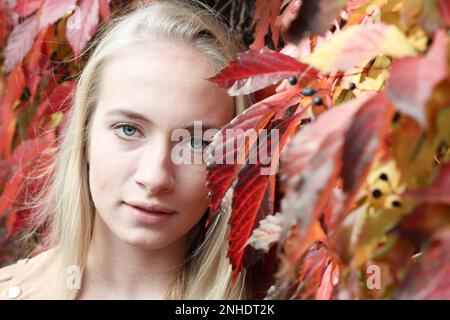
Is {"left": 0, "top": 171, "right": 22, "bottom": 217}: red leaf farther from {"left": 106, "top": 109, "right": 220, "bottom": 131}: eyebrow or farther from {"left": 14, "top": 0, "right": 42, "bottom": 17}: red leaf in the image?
{"left": 106, "top": 109, "right": 220, "bottom": 131}: eyebrow

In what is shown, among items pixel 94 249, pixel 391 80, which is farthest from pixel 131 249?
pixel 391 80

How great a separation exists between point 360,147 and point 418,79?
0.19ft

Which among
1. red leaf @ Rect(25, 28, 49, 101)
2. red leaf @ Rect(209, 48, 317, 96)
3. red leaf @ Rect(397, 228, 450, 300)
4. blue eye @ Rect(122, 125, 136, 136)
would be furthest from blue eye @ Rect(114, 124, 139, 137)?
red leaf @ Rect(397, 228, 450, 300)

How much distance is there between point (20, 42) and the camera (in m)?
1.19

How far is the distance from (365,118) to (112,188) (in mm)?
541

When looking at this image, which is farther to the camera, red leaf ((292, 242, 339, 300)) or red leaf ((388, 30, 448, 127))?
red leaf ((292, 242, 339, 300))

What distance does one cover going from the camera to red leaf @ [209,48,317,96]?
26.4 inches

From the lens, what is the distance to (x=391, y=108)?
466 millimetres

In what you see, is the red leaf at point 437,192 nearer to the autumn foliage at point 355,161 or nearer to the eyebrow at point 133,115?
the autumn foliage at point 355,161

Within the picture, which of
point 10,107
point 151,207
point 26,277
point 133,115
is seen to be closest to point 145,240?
point 151,207

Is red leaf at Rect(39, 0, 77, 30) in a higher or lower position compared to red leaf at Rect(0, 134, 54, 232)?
higher

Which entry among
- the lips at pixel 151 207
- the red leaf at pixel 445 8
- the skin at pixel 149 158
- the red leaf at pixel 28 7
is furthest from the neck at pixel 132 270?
the red leaf at pixel 445 8

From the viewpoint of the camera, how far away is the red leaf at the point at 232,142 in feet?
2.37
